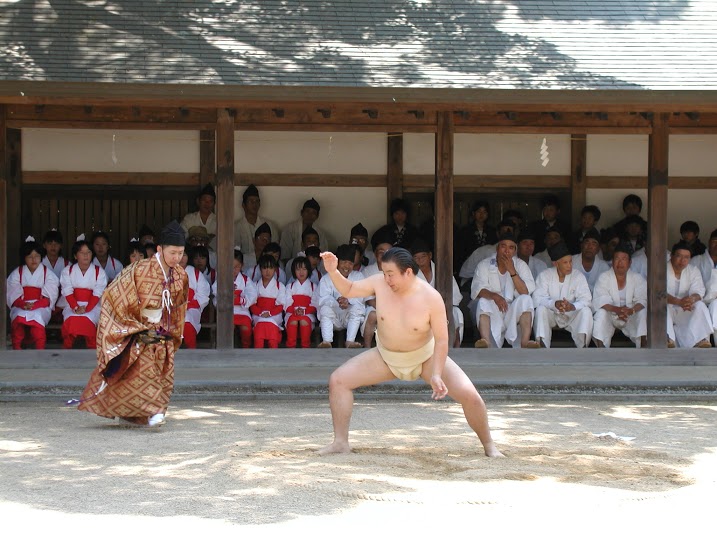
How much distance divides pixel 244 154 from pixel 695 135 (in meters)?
4.39

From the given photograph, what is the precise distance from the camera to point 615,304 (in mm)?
A: 10203

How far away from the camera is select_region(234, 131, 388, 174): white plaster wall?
10844 millimetres

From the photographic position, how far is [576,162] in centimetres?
1107

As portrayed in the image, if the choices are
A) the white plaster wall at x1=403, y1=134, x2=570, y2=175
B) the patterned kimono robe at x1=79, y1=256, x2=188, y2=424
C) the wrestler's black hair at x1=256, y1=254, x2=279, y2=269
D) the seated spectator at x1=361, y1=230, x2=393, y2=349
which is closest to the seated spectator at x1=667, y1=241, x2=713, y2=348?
the white plaster wall at x1=403, y1=134, x2=570, y2=175

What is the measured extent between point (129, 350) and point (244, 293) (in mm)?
3080

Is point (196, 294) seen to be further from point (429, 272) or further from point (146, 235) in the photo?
point (429, 272)

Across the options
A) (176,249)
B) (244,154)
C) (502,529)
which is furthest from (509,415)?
(244,154)

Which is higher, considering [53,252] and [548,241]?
[548,241]

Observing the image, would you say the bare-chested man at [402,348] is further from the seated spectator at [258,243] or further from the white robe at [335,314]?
the seated spectator at [258,243]

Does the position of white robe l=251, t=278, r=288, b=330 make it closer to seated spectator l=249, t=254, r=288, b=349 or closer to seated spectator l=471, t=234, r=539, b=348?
seated spectator l=249, t=254, r=288, b=349

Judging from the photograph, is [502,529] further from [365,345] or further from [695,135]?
[695,135]

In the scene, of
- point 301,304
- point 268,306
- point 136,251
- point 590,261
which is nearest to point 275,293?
point 268,306

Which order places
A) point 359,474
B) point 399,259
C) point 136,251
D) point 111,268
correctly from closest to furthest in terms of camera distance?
point 359,474
point 399,259
point 136,251
point 111,268

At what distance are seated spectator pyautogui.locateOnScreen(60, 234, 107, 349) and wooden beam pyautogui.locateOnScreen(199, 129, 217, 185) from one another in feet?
4.57
